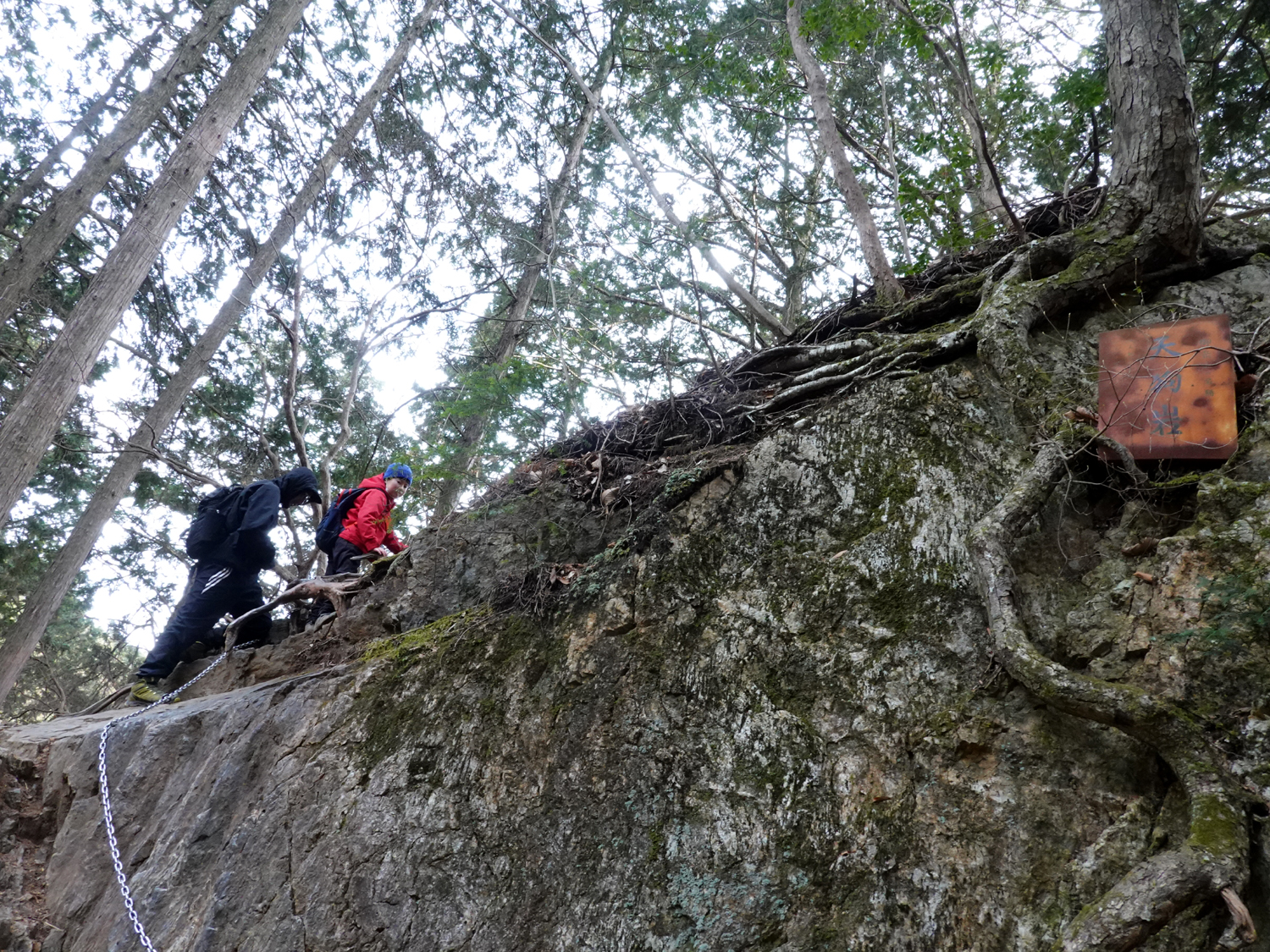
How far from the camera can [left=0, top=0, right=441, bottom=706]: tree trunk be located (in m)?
8.46

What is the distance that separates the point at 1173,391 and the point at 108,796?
7.09 metres

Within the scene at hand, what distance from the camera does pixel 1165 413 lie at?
3.62 meters

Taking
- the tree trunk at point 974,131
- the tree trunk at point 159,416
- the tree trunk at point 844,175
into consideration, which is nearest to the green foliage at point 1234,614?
the tree trunk at point 974,131

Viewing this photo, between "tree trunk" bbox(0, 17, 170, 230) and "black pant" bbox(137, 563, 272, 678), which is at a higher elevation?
"tree trunk" bbox(0, 17, 170, 230)

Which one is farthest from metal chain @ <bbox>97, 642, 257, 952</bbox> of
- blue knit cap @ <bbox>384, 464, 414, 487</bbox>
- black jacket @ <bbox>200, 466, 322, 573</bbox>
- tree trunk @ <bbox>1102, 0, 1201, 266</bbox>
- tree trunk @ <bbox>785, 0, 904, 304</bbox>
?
tree trunk @ <bbox>1102, 0, 1201, 266</bbox>

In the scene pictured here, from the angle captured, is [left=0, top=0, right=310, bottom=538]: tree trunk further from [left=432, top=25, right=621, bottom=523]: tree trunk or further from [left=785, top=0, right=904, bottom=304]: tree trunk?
[left=785, top=0, right=904, bottom=304]: tree trunk

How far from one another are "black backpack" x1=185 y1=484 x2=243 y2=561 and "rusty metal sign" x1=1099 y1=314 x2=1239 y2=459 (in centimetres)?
664

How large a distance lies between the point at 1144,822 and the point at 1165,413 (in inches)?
81.1

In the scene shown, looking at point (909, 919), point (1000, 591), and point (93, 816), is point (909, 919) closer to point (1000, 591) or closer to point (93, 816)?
point (1000, 591)

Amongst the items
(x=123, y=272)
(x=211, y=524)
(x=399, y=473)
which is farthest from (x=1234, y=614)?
(x=123, y=272)

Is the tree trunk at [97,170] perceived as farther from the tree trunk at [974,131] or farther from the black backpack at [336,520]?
the tree trunk at [974,131]

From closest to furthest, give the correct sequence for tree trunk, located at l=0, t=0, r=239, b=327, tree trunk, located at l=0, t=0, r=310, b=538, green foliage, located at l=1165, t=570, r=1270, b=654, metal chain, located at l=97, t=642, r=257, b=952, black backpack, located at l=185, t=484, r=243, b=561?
1. green foliage, located at l=1165, t=570, r=1270, b=654
2. metal chain, located at l=97, t=642, r=257, b=952
3. tree trunk, located at l=0, t=0, r=310, b=538
4. black backpack, located at l=185, t=484, r=243, b=561
5. tree trunk, located at l=0, t=0, r=239, b=327

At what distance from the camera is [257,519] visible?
6.16m

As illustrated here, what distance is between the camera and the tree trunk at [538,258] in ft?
34.0
